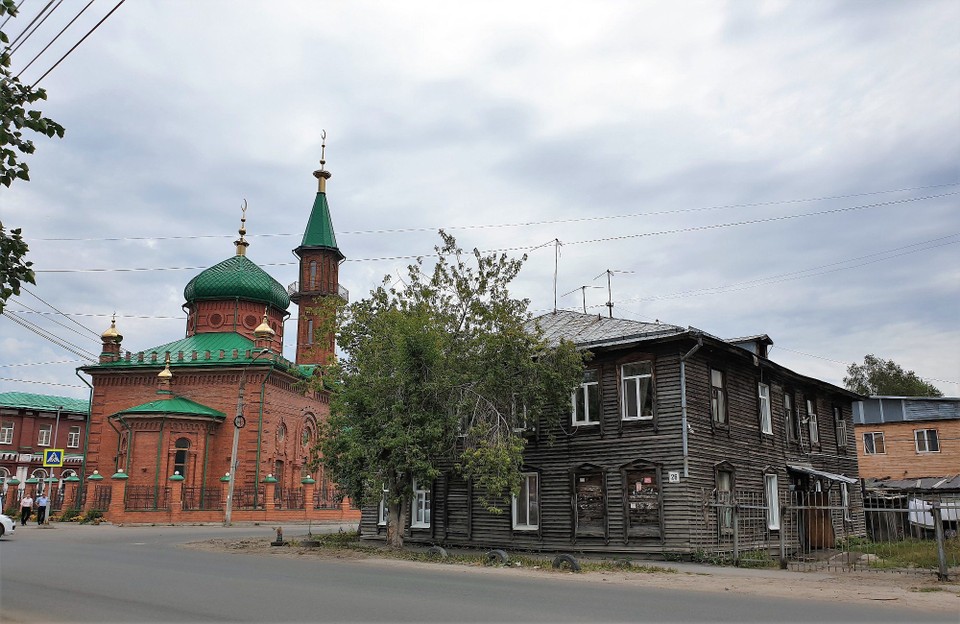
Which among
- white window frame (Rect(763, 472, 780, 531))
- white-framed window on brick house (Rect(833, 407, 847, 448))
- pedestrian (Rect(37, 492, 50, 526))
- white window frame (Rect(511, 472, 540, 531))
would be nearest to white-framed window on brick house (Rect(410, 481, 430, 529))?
white window frame (Rect(511, 472, 540, 531))

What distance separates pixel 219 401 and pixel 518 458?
29.1 m

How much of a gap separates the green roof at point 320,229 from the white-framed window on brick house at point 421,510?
31.4 meters

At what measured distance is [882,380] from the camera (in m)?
63.1

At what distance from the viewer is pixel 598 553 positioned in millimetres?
21781

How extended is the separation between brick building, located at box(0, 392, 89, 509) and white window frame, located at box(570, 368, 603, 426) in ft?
184

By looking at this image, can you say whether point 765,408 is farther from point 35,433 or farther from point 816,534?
point 35,433

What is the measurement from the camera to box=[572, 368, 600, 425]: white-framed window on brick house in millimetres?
23125

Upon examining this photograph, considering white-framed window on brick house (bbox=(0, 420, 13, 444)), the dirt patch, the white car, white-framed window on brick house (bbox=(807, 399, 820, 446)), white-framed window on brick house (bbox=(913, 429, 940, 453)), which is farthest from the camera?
white-framed window on brick house (bbox=(0, 420, 13, 444))

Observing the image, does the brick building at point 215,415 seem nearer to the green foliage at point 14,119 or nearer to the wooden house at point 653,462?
the wooden house at point 653,462

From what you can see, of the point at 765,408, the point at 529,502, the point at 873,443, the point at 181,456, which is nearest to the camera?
the point at 529,502

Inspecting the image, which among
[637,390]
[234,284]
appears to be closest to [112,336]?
[234,284]

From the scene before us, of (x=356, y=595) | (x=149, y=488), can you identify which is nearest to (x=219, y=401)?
(x=149, y=488)

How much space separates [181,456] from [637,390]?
2945cm

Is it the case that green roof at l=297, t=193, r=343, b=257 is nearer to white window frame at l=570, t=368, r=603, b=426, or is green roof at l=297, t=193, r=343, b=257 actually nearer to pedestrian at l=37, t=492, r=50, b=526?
pedestrian at l=37, t=492, r=50, b=526
